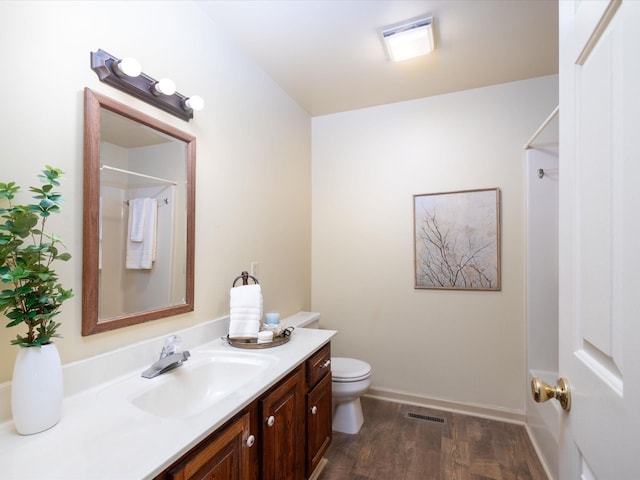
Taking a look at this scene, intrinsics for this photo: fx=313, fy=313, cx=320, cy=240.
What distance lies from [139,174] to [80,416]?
0.93m

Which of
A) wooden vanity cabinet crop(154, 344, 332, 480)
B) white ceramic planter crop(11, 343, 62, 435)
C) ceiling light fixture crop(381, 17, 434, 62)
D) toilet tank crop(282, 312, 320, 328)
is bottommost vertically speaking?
wooden vanity cabinet crop(154, 344, 332, 480)

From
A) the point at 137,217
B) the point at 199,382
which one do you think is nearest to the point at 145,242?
the point at 137,217

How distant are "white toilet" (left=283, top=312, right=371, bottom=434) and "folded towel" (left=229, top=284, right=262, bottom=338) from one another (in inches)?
26.5

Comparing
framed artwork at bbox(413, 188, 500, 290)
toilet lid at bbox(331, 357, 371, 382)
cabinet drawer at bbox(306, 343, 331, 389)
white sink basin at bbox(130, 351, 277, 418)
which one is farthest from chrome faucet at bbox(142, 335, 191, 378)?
framed artwork at bbox(413, 188, 500, 290)

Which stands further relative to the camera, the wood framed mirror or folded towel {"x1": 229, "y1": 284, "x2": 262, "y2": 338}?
folded towel {"x1": 229, "y1": 284, "x2": 262, "y2": 338}

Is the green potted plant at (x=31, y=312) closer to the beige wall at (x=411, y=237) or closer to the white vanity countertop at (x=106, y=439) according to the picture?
the white vanity countertop at (x=106, y=439)

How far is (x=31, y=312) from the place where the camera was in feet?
2.87

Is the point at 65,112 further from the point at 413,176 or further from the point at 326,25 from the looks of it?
the point at 413,176

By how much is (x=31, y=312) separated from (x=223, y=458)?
2.32 feet

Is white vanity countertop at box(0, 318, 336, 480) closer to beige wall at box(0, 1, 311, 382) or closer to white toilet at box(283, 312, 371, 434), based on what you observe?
beige wall at box(0, 1, 311, 382)

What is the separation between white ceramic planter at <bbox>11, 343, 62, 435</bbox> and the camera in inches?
33.4

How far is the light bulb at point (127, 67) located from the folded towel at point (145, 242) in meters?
0.50

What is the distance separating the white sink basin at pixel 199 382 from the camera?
1.18m

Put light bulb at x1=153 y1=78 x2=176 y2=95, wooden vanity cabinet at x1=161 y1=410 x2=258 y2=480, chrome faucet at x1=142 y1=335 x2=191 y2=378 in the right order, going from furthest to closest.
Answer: light bulb at x1=153 y1=78 x2=176 y2=95 < chrome faucet at x1=142 y1=335 x2=191 y2=378 < wooden vanity cabinet at x1=161 y1=410 x2=258 y2=480
